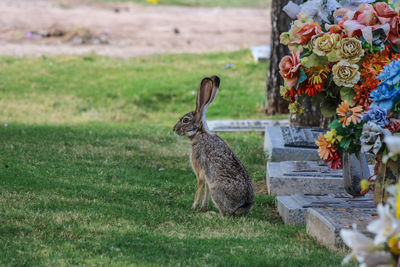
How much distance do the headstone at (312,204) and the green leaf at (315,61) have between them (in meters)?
1.17

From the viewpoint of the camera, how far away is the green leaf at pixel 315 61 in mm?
5762

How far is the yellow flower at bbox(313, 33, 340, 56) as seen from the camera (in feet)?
18.5

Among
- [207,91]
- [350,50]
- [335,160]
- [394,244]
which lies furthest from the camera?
[207,91]

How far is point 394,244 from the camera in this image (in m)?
3.35

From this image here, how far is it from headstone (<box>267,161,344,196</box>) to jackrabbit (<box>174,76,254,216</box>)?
3.31 ft

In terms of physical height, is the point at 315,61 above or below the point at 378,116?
above

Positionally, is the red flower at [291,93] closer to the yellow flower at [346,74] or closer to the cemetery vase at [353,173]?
the yellow flower at [346,74]

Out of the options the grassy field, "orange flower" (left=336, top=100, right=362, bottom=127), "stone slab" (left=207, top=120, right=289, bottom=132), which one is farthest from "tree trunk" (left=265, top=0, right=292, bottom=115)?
"orange flower" (left=336, top=100, right=362, bottom=127)

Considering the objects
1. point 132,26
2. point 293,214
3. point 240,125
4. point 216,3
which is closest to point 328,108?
point 293,214

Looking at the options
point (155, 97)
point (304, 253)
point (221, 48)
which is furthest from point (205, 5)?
point (304, 253)

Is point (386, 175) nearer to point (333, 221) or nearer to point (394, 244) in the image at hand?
point (333, 221)

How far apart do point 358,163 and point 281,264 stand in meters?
1.72

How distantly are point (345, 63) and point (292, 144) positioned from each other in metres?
3.15

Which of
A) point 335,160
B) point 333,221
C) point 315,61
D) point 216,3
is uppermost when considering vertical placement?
point 315,61
